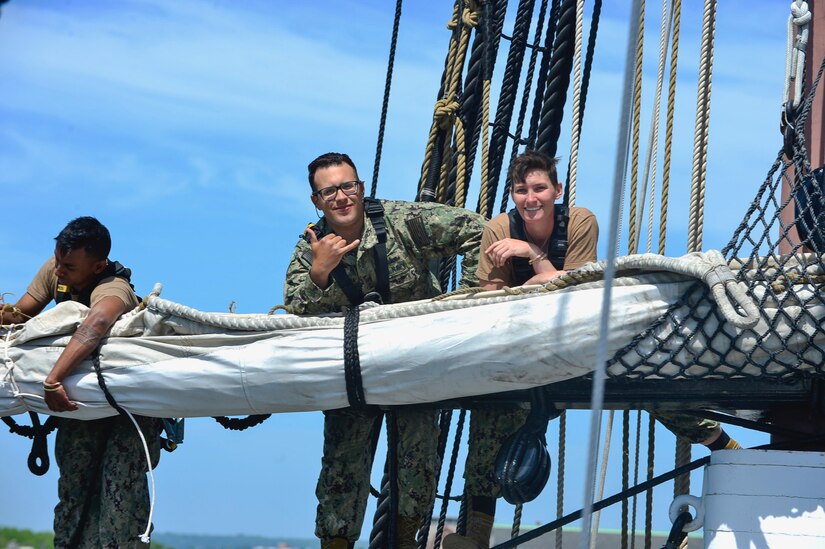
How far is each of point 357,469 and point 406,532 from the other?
294 millimetres

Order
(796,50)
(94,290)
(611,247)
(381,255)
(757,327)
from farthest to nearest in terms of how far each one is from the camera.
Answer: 1. (796,50)
2. (94,290)
3. (381,255)
4. (757,327)
5. (611,247)

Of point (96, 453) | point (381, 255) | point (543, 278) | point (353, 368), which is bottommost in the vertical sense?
point (96, 453)

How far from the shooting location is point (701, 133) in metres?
5.21

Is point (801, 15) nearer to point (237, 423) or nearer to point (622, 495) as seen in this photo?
point (622, 495)

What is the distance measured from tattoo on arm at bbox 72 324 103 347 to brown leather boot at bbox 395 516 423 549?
126cm

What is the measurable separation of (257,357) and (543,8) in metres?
4.20

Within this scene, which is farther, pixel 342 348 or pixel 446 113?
pixel 446 113

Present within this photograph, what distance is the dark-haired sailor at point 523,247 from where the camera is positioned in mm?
3996

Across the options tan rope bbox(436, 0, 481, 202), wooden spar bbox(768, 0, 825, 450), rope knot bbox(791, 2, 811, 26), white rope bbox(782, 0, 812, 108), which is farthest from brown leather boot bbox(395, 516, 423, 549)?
rope knot bbox(791, 2, 811, 26)

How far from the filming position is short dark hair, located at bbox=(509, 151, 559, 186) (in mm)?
4080

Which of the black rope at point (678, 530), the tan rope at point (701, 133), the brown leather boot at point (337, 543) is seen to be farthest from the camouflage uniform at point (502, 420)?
the tan rope at point (701, 133)

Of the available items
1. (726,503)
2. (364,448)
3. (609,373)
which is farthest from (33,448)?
(726,503)

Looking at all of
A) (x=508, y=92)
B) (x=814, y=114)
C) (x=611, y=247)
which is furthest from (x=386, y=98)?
(x=611, y=247)

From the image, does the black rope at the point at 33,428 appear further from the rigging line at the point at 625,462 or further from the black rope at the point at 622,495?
the rigging line at the point at 625,462
